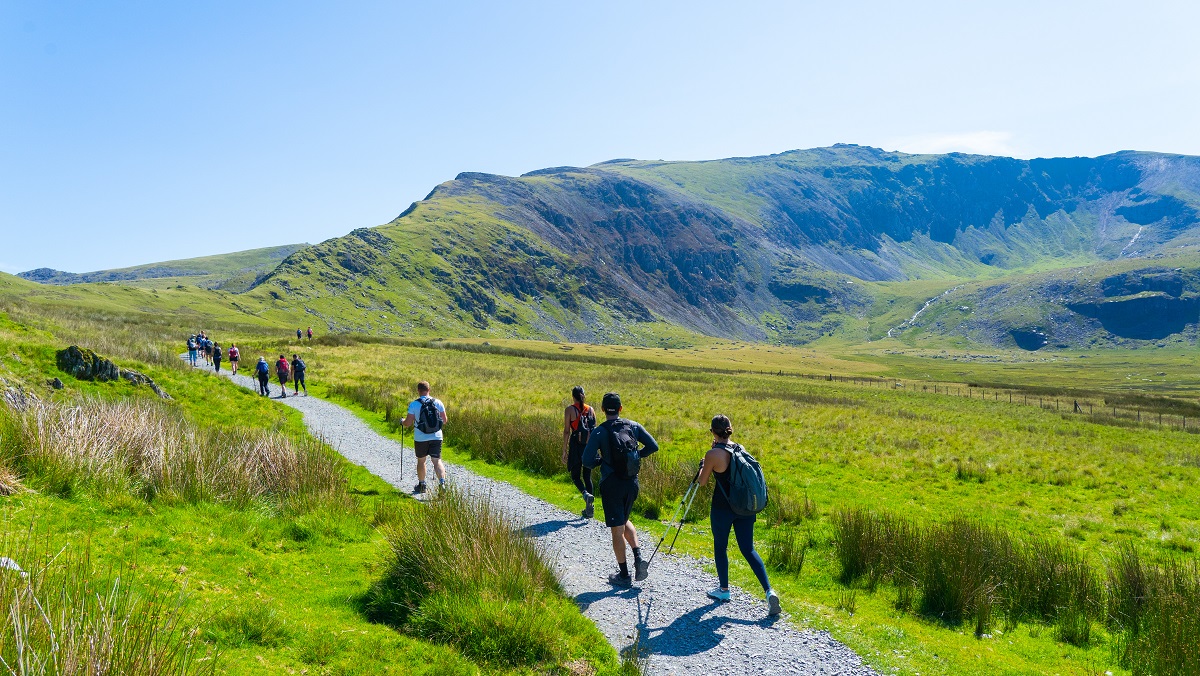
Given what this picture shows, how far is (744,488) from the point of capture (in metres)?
6.98

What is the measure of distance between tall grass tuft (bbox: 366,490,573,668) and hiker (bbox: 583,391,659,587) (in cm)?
115

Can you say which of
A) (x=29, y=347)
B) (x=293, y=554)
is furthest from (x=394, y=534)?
(x=29, y=347)

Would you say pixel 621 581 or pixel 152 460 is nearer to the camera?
pixel 621 581

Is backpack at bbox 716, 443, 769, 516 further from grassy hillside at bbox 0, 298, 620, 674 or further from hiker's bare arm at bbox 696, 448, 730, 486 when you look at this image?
grassy hillside at bbox 0, 298, 620, 674

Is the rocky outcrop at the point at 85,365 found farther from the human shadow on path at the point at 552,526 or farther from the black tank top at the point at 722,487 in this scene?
the black tank top at the point at 722,487

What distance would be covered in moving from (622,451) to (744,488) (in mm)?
1699

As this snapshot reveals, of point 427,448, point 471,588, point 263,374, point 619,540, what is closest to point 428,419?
point 427,448

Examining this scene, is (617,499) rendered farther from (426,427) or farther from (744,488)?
(426,427)

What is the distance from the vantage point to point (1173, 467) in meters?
23.8

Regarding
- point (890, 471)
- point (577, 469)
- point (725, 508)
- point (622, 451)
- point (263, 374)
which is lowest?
point (890, 471)

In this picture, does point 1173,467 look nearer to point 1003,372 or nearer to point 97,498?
point 97,498

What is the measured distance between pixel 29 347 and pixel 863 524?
67.6 ft

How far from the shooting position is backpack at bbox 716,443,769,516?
22.9ft

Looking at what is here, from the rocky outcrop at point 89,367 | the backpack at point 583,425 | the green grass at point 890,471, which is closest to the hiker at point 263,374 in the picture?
the green grass at point 890,471
